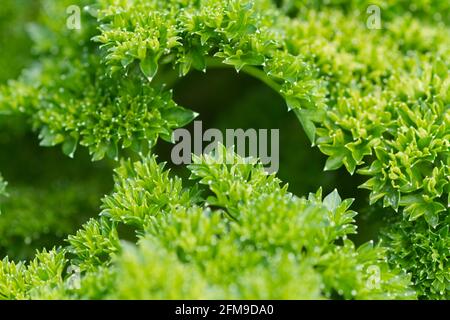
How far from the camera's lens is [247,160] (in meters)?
2.11

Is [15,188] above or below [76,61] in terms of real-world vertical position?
below

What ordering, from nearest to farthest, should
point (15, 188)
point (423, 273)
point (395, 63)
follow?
point (423, 273)
point (395, 63)
point (15, 188)

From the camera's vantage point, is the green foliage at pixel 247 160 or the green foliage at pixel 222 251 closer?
the green foliage at pixel 222 251

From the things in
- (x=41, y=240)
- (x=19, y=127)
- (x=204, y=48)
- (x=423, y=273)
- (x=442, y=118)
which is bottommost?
(x=41, y=240)

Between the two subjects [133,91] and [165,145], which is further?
[165,145]

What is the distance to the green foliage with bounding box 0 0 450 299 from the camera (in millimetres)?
1756

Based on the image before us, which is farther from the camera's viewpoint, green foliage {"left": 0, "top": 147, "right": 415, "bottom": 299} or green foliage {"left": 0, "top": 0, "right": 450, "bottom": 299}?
green foliage {"left": 0, "top": 0, "right": 450, "bottom": 299}

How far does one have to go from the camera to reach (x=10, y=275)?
201 centimetres

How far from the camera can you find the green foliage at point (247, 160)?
1756mm

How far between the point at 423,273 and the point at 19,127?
198cm

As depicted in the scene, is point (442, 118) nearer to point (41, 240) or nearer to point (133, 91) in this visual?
point (133, 91)

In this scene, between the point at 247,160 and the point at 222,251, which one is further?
the point at 247,160

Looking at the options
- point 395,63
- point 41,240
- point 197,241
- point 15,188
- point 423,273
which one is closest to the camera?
point 197,241

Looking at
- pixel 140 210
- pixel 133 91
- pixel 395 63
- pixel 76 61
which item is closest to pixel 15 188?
pixel 76 61
